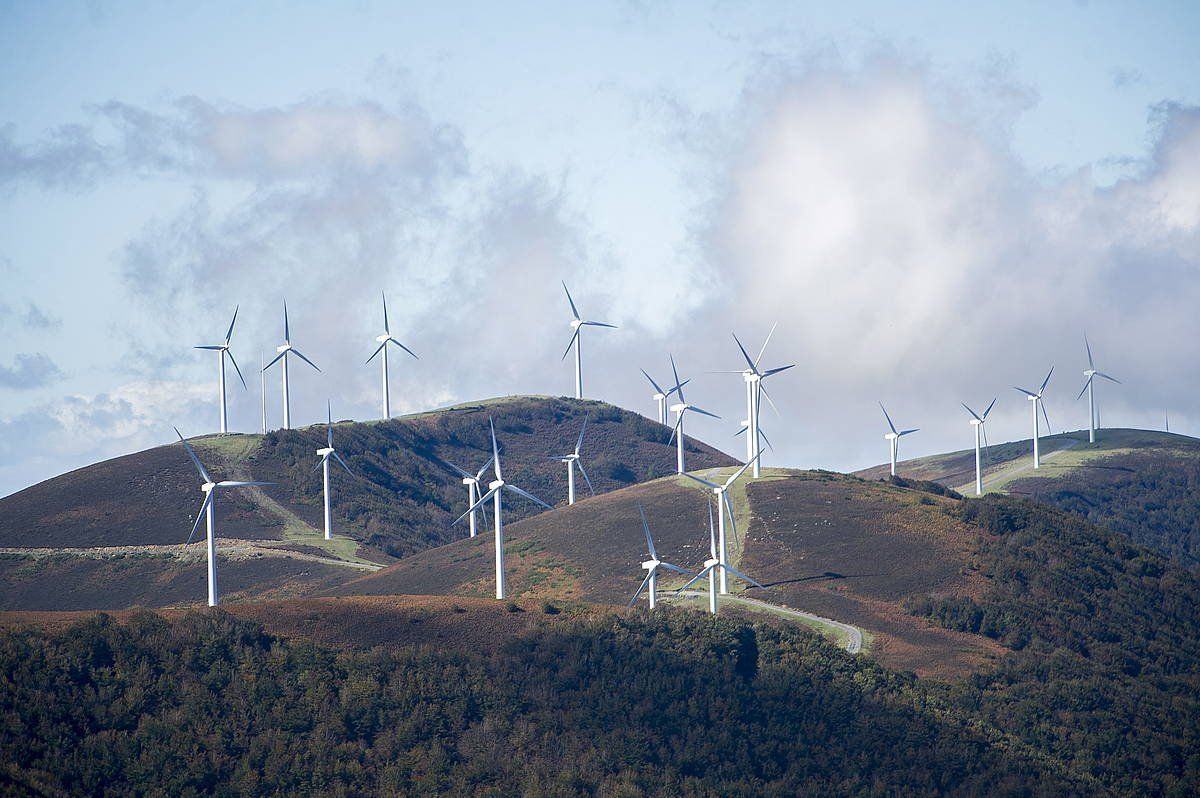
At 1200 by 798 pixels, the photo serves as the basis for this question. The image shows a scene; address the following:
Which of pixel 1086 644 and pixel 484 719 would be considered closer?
pixel 484 719

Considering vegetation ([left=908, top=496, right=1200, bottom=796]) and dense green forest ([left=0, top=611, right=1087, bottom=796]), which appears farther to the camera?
vegetation ([left=908, top=496, right=1200, bottom=796])

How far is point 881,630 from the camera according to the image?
406 ft

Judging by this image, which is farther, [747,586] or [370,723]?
[747,586]

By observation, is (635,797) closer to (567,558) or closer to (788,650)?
(788,650)

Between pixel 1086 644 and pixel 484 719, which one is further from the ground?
pixel 484 719

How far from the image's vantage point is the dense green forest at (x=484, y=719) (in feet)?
265

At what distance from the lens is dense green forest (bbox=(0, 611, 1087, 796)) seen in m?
80.8

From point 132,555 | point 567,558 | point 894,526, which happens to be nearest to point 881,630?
point 894,526

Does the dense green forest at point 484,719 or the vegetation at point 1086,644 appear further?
the vegetation at point 1086,644

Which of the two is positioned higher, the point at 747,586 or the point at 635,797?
the point at 747,586

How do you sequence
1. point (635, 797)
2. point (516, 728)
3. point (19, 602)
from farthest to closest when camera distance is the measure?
point (19, 602) → point (516, 728) → point (635, 797)

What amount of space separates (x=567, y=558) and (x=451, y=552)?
71.1 feet

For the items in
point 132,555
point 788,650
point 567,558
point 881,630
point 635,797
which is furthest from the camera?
point 132,555

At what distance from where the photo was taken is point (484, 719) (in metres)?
91.8
